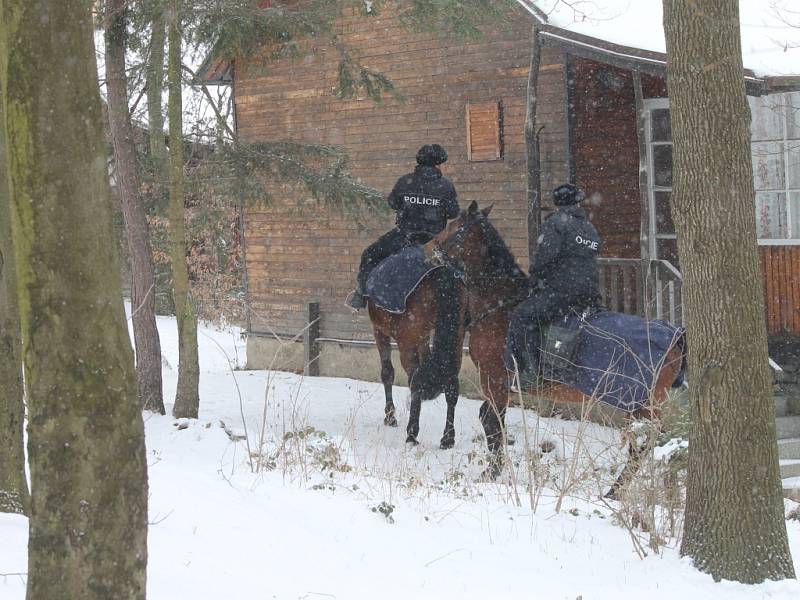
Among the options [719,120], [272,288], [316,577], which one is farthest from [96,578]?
[272,288]

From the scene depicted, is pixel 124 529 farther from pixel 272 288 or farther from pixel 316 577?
pixel 272 288

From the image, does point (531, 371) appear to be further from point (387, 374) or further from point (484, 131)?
point (484, 131)

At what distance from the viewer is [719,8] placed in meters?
4.43

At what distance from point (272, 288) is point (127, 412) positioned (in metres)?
11.5

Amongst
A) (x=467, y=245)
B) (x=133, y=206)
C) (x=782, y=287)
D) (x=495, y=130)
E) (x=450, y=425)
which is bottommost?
(x=450, y=425)

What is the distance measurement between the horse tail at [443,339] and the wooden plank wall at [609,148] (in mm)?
A: 3272

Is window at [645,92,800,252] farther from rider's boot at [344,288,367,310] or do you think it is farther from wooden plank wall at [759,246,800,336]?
rider's boot at [344,288,367,310]

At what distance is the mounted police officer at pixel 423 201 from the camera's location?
8758 mm

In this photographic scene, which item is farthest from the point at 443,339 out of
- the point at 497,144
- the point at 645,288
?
the point at 497,144

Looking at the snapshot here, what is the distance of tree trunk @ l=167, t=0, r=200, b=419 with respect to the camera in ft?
28.6

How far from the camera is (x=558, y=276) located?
23.3 feet

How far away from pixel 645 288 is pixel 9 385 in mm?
5990

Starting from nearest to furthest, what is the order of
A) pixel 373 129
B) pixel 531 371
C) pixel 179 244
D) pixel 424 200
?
pixel 531 371
pixel 424 200
pixel 179 244
pixel 373 129

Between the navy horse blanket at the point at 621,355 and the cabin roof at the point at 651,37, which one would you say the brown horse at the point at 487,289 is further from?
the cabin roof at the point at 651,37
